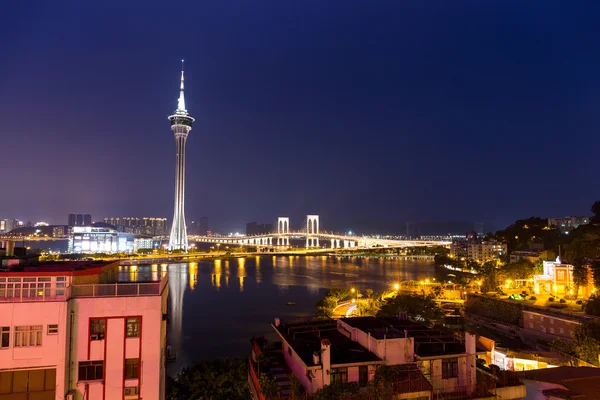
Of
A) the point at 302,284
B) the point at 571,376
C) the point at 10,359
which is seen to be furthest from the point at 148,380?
the point at 302,284

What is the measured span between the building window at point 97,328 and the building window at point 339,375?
1011 mm

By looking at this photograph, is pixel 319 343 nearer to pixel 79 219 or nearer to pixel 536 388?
pixel 536 388

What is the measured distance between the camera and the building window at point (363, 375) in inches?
75.7

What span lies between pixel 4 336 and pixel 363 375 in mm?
1502

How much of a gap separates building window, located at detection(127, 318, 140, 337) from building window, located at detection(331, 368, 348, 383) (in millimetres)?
876

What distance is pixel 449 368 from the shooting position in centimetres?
203

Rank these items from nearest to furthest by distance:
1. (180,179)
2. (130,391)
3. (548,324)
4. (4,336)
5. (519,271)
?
1. (4,336)
2. (130,391)
3. (548,324)
4. (519,271)
5. (180,179)

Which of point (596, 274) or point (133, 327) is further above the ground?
point (133, 327)

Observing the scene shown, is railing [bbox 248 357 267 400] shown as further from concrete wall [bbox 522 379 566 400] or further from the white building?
the white building

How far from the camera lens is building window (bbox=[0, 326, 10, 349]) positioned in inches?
63.3

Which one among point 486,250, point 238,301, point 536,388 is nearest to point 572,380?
point 536,388

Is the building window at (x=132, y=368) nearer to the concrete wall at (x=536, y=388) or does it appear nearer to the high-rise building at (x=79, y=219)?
the concrete wall at (x=536, y=388)

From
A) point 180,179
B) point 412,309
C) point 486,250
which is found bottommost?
point 412,309

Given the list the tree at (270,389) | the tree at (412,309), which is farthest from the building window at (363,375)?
the tree at (412,309)
